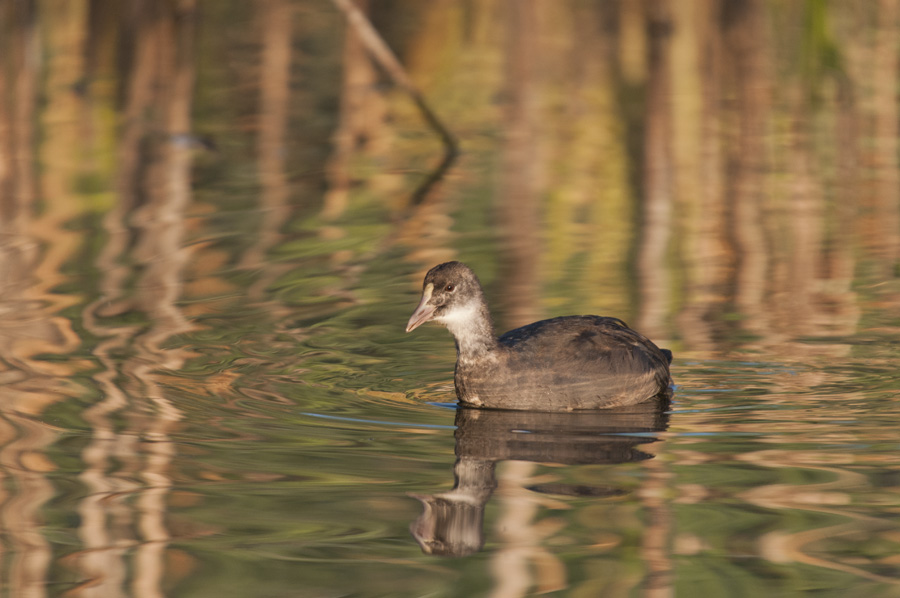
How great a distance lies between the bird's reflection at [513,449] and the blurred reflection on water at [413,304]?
0.02m

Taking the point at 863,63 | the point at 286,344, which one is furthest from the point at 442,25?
the point at 286,344

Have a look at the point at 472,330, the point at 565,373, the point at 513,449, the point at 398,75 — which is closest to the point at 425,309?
the point at 472,330

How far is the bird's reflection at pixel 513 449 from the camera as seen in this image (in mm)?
5832

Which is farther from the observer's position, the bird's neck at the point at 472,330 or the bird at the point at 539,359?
the bird's neck at the point at 472,330

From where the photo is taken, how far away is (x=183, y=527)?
19.2ft

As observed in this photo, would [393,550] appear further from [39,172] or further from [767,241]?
[39,172]

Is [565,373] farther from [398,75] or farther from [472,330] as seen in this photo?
[398,75]

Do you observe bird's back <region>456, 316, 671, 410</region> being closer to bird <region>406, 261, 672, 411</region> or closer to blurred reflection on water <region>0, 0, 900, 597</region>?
bird <region>406, 261, 672, 411</region>

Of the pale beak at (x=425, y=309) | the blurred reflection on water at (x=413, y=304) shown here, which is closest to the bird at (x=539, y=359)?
the pale beak at (x=425, y=309)

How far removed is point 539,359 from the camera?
7.58 m

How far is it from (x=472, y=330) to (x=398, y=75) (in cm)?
548

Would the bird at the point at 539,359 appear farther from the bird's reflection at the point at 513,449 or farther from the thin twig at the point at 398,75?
the thin twig at the point at 398,75

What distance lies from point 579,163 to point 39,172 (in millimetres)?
5138

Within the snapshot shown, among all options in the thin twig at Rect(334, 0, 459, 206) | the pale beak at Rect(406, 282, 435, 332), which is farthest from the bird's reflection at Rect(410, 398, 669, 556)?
the thin twig at Rect(334, 0, 459, 206)
